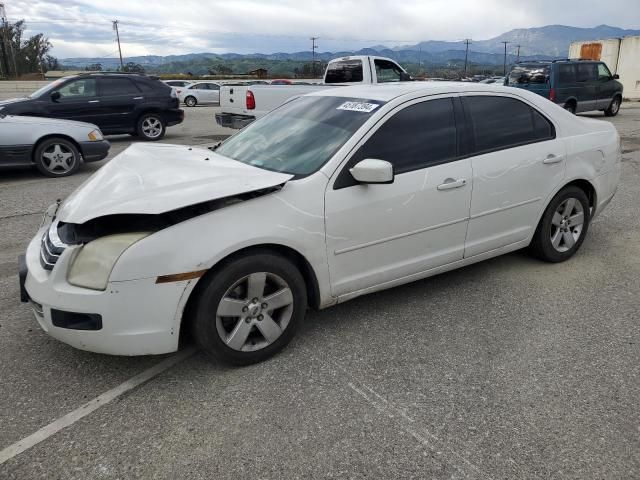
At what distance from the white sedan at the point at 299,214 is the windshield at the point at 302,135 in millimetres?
15

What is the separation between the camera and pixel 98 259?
2598 mm

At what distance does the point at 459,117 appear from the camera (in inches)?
146

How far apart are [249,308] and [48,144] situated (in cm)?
673

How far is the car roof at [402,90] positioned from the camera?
3.60m

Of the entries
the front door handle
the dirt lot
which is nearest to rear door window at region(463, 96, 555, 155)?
the front door handle

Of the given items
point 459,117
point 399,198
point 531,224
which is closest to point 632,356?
point 531,224

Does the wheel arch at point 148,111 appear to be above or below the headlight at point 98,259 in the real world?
above

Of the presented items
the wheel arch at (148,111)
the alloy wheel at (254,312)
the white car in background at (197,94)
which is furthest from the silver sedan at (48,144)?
the white car in background at (197,94)

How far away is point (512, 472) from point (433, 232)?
171cm

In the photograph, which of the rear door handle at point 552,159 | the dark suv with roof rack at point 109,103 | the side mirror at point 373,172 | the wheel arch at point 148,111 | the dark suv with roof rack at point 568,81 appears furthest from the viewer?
the dark suv with roof rack at point 568,81

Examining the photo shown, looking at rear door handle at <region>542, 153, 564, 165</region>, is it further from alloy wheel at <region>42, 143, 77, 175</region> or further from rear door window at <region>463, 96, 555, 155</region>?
alloy wheel at <region>42, 143, 77, 175</region>

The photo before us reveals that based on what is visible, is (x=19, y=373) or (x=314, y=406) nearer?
(x=314, y=406)

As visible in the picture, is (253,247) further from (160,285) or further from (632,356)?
(632,356)

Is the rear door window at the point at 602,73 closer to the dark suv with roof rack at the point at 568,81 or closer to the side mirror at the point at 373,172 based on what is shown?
the dark suv with roof rack at the point at 568,81
